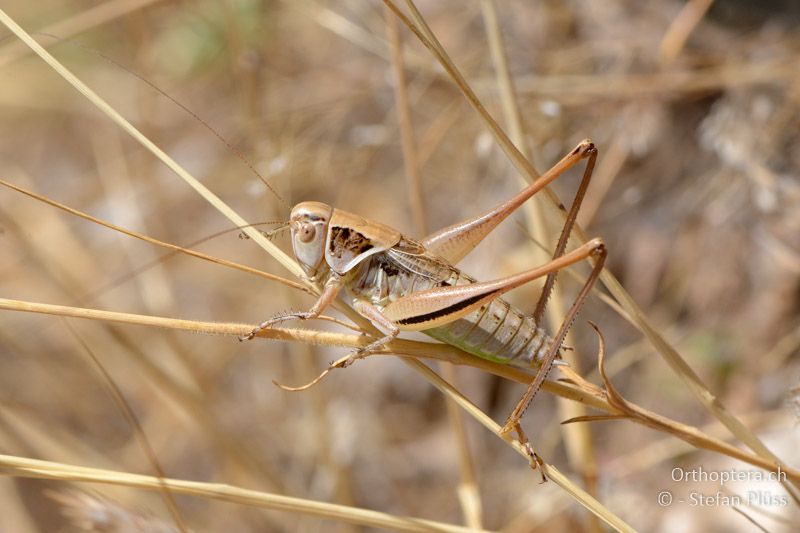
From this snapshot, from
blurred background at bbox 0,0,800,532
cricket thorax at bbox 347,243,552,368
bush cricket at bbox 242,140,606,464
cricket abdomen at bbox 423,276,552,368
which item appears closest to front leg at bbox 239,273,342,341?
bush cricket at bbox 242,140,606,464

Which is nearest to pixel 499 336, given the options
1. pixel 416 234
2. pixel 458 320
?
pixel 458 320

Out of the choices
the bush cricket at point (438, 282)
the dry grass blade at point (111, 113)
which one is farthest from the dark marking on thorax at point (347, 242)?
the dry grass blade at point (111, 113)

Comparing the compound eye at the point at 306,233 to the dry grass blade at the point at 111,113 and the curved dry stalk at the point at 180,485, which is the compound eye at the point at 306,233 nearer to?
the dry grass blade at the point at 111,113

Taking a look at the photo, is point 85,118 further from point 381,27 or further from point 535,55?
point 535,55

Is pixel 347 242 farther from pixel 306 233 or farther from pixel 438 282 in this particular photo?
pixel 438 282

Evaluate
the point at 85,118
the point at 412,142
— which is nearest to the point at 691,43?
the point at 412,142

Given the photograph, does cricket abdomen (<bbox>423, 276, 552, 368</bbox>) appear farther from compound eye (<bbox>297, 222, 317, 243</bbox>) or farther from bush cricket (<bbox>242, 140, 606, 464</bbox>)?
compound eye (<bbox>297, 222, 317, 243</bbox>)
